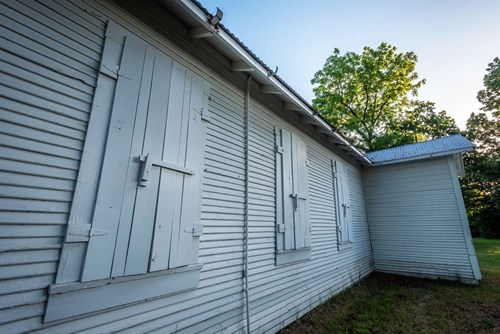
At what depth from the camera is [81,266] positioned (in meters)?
1.72

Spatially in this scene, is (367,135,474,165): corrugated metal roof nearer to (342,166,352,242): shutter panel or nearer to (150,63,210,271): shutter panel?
(342,166,352,242): shutter panel

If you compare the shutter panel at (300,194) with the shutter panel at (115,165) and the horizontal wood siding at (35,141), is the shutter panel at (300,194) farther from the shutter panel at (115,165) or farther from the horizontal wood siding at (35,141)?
the horizontal wood siding at (35,141)

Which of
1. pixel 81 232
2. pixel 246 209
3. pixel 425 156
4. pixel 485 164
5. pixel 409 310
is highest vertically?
pixel 485 164

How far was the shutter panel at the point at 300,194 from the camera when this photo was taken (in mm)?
4504

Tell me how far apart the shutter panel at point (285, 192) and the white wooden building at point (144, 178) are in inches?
1.4

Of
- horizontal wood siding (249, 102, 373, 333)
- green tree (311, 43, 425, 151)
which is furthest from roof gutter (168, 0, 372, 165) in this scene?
green tree (311, 43, 425, 151)

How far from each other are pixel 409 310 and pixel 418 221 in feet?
13.1

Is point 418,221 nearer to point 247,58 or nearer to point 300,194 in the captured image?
point 300,194

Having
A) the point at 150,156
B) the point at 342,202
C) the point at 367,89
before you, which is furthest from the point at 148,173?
the point at 367,89

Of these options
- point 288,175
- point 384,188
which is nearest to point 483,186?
point 384,188

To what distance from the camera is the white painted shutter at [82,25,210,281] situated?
1.93 meters

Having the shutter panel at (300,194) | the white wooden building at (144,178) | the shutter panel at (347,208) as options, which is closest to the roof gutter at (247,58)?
the white wooden building at (144,178)

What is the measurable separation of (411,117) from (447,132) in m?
6.40

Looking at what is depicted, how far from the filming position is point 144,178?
217 cm
